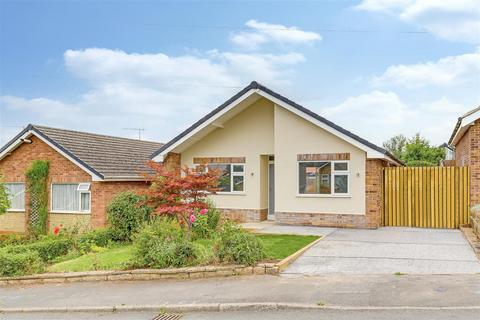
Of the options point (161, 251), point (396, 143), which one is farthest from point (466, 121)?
point (396, 143)

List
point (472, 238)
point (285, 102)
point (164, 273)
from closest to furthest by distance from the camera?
point (164, 273)
point (472, 238)
point (285, 102)

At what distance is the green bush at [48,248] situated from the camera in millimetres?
14406

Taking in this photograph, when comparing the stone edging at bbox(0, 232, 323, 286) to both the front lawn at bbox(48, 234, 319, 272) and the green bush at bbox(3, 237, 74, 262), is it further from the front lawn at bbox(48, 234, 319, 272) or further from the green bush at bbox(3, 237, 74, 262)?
the green bush at bbox(3, 237, 74, 262)

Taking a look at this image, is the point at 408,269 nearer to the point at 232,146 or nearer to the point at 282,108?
the point at 282,108

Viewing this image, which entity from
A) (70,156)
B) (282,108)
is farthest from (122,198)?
(282,108)

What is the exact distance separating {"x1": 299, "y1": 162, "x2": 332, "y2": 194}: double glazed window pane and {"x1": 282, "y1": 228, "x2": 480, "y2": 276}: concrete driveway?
2434mm

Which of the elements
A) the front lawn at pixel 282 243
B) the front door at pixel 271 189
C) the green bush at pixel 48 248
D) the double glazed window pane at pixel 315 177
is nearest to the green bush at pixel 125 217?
the green bush at pixel 48 248

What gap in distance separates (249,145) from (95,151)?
7.18 m

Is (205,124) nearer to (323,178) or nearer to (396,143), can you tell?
(323,178)

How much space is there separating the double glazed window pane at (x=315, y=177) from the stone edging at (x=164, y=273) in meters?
6.70

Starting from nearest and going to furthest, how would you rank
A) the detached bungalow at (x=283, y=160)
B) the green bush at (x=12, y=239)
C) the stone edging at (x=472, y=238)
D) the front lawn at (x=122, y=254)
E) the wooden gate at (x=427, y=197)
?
the front lawn at (x=122, y=254)
the stone edging at (x=472, y=238)
the wooden gate at (x=427, y=197)
the detached bungalow at (x=283, y=160)
the green bush at (x=12, y=239)

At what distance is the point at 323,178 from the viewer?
18.1 meters

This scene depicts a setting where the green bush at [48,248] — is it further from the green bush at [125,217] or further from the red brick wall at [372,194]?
the red brick wall at [372,194]

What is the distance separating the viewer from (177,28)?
19297 mm
